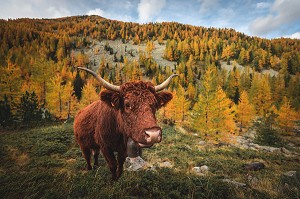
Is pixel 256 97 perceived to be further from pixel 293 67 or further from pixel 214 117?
pixel 293 67

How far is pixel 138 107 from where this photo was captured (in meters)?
3.05

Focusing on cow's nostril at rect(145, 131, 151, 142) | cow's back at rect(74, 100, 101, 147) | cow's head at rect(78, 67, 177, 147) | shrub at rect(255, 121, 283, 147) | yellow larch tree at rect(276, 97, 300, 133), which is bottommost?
shrub at rect(255, 121, 283, 147)

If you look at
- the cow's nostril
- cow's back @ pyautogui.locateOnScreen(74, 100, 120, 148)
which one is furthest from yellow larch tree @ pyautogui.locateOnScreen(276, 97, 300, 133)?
the cow's nostril

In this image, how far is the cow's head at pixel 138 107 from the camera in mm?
2693

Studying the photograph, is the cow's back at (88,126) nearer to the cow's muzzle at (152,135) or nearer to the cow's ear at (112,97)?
the cow's ear at (112,97)

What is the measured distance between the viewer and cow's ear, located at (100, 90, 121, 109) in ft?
10.9

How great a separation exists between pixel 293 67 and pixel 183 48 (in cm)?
7640

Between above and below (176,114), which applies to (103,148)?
above

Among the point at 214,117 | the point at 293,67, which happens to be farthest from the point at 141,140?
the point at 293,67

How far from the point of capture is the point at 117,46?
162625 millimetres

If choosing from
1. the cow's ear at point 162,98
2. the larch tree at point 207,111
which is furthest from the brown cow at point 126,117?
the larch tree at point 207,111

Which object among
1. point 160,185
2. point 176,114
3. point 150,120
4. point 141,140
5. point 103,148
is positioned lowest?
point 176,114

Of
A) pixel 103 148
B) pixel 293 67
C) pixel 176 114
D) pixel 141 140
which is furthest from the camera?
pixel 293 67

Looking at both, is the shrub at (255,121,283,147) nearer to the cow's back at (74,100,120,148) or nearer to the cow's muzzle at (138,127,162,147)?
the cow's back at (74,100,120,148)
